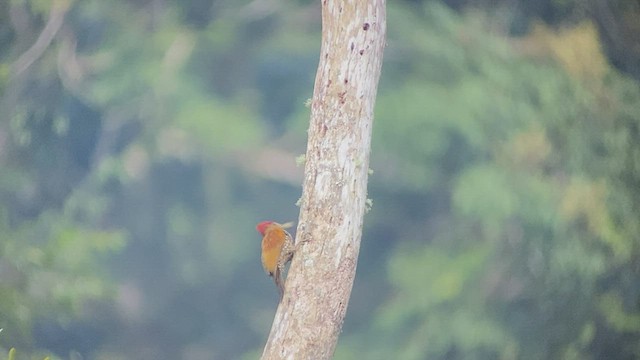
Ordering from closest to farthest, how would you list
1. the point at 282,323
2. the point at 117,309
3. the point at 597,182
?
the point at 282,323
the point at 117,309
the point at 597,182

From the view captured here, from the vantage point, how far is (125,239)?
2.40 meters

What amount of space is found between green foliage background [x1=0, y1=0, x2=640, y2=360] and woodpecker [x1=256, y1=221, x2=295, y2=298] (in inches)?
11.0

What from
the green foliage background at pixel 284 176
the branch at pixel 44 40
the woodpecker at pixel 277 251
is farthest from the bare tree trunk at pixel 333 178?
the branch at pixel 44 40

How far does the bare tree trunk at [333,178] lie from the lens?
6.27ft

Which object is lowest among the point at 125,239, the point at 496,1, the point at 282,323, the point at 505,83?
the point at 282,323

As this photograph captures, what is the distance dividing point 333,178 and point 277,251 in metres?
0.33

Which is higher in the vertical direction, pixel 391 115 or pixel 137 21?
pixel 137 21

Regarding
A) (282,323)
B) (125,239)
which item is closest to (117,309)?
(125,239)

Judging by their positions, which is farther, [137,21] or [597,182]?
[597,182]

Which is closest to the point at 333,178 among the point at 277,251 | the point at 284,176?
the point at 277,251

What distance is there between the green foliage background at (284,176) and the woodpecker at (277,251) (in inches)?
11.0

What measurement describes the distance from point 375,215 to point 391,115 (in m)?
0.36

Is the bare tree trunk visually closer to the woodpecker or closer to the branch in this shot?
the woodpecker

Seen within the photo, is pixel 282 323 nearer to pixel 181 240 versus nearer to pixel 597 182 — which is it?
pixel 181 240
